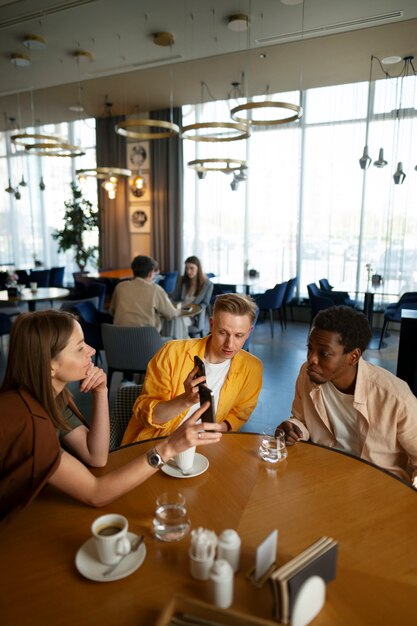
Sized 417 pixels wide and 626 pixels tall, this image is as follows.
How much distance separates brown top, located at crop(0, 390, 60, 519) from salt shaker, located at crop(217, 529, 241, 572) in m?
0.52

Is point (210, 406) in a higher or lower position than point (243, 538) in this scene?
higher

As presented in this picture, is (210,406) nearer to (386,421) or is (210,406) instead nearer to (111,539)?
(111,539)

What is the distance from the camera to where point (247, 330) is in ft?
7.00

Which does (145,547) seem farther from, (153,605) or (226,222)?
(226,222)

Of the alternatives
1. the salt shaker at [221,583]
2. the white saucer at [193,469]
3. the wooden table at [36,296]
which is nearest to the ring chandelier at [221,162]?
the wooden table at [36,296]

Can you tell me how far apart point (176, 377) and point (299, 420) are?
2.05 feet

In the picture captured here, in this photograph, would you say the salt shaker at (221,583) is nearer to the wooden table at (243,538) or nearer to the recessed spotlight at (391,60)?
the wooden table at (243,538)

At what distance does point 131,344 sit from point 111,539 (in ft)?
8.71

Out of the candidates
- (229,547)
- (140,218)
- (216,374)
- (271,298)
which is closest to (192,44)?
(271,298)

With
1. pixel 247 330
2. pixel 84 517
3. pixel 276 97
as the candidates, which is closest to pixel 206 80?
pixel 276 97

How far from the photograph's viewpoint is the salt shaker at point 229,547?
1046 millimetres

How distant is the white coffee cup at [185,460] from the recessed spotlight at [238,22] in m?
4.93

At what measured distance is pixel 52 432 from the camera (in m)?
1.31

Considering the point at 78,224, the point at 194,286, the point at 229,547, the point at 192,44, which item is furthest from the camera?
the point at 78,224
